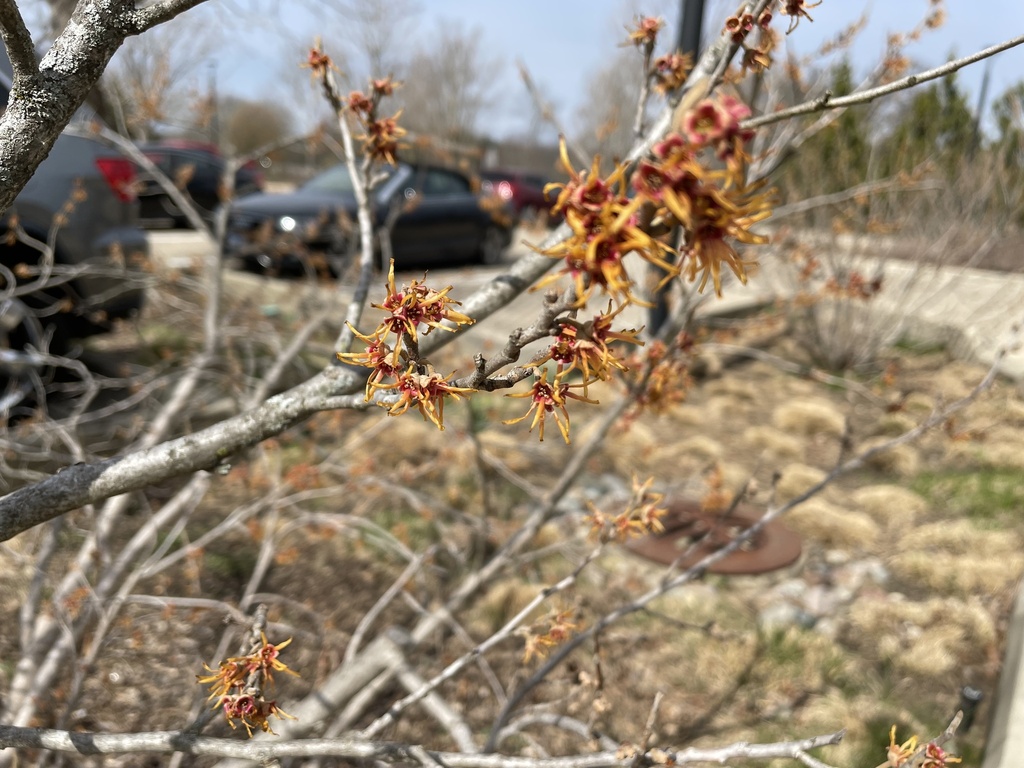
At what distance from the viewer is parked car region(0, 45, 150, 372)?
4617mm

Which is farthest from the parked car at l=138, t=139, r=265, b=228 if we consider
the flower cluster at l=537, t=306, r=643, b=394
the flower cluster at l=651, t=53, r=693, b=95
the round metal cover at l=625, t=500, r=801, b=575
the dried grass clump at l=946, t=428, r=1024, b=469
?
the flower cluster at l=537, t=306, r=643, b=394

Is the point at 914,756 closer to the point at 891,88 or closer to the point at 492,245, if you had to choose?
the point at 891,88

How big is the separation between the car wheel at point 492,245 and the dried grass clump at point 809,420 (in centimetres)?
631

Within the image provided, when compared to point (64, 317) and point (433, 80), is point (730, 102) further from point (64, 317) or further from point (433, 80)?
point (433, 80)

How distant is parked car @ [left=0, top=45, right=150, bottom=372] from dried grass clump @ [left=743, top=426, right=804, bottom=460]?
486 cm

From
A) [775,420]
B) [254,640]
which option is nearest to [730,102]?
[254,640]

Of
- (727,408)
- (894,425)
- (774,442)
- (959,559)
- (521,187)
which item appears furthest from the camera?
(521,187)

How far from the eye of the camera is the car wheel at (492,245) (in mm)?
11664

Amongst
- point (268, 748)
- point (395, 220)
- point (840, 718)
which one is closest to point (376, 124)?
point (268, 748)

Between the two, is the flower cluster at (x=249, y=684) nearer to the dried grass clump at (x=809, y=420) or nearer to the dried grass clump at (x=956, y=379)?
the dried grass clump at (x=809, y=420)

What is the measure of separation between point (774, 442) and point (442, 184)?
23.3 feet

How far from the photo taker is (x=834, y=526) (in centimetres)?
469

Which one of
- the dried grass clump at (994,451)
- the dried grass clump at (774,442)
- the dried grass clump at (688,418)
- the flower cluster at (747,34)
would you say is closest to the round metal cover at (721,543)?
the dried grass clump at (774,442)

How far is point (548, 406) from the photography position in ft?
2.73
